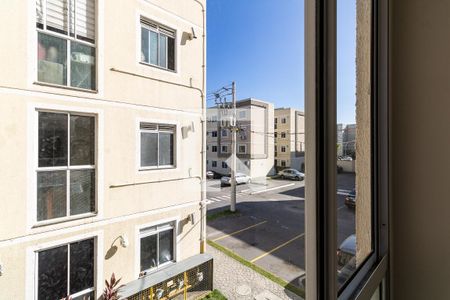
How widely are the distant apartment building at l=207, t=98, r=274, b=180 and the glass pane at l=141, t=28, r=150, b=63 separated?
0.29m

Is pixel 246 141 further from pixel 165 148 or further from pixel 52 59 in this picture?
pixel 52 59

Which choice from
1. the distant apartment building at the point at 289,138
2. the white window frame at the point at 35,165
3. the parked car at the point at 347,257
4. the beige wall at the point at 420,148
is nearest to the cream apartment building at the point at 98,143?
Answer: the white window frame at the point at 35,165

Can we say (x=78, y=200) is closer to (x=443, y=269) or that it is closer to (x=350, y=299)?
(x=350, y=299)

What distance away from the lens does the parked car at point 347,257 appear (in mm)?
868

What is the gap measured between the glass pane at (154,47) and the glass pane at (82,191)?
43 cm

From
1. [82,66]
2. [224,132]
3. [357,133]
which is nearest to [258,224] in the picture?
[224,132]

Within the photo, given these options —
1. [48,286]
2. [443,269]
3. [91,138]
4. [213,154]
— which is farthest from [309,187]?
[443,269]

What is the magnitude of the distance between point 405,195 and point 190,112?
111 centimetres

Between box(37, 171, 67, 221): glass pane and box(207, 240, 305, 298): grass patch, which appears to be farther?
box(207, 240, 305, 298): grass patch

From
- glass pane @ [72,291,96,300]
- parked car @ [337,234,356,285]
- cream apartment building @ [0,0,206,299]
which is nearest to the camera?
cream apartment building @ [0,0,206,299]

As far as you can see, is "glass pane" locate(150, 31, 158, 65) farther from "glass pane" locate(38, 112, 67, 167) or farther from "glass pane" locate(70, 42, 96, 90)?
"glass pane" locate(38, 112, 67, 167)

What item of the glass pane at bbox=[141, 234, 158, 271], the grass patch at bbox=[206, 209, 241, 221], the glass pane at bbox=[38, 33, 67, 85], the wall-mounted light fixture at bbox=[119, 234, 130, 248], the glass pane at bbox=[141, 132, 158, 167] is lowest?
the glass pane at bbox=[141, 234, 158, 271]

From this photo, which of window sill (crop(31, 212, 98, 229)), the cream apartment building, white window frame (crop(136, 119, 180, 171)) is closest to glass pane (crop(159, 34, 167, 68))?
the cream apartment building

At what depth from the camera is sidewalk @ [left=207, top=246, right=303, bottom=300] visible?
39.2 inches
